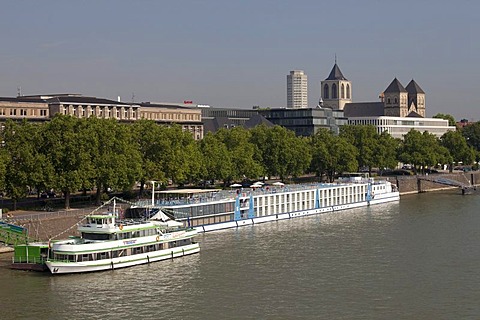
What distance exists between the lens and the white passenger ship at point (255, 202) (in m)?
73.2

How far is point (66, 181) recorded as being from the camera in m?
74.3

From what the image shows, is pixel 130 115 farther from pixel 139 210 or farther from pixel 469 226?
pixel 469 226

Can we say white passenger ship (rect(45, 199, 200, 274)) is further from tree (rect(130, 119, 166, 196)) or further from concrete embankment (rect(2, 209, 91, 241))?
tree (rect(130, 119, 166, 196))

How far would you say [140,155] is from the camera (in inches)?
3413

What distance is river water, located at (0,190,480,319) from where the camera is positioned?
146 feet

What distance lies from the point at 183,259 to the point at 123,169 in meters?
21.5

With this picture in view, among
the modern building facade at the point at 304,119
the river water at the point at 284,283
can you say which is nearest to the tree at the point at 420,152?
the modern building facade at the point at 304,119

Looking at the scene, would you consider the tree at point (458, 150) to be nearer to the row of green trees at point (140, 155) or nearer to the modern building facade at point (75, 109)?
the row of green trees at point (140, 155)

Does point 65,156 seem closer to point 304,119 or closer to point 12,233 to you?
point 12,233

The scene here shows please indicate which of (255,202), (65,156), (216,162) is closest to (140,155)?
(65,156)

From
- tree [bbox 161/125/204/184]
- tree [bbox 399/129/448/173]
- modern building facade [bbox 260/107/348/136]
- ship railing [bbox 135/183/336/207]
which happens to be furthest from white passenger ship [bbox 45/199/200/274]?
modern building facade [bbox 260/107/348/136]

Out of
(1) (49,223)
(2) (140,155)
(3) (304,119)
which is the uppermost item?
(3) (304,119)

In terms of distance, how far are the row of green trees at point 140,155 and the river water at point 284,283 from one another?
13.8m

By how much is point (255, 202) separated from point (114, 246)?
95.8 ft
